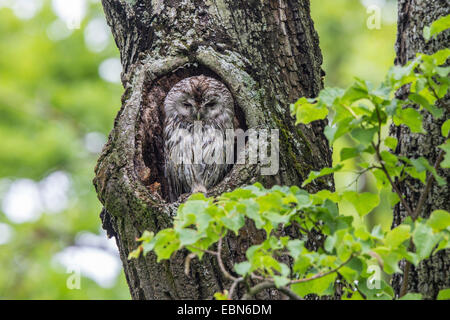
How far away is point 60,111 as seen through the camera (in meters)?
10.0

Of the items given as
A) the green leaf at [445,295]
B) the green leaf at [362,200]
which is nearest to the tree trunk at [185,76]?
the green leaf at [362,200]

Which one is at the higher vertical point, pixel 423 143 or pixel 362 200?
pixel 423 143

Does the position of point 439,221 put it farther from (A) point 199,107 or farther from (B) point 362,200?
(A) point 199,107

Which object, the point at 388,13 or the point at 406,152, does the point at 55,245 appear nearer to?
the point at 388,13

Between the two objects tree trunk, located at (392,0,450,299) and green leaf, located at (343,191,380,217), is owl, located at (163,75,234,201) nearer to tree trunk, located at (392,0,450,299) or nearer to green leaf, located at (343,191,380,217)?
tree trunk, located at (392,0,450,299)

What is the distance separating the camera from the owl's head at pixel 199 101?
13.0 ft

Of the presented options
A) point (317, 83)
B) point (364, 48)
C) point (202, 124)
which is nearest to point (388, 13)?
point (364, 48)

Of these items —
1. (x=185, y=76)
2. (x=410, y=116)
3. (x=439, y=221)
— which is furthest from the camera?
(x=185, y=76)

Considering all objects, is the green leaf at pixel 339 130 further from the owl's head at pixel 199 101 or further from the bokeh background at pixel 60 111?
the bokeh background at pixel 60 111

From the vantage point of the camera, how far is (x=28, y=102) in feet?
32.7

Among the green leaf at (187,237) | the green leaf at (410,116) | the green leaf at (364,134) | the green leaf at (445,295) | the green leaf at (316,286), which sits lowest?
the green leaf at (445,295)

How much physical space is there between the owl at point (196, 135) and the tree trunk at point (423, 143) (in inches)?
46.3

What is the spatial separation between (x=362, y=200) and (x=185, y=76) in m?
1.70

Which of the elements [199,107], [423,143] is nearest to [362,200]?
[423,143]
